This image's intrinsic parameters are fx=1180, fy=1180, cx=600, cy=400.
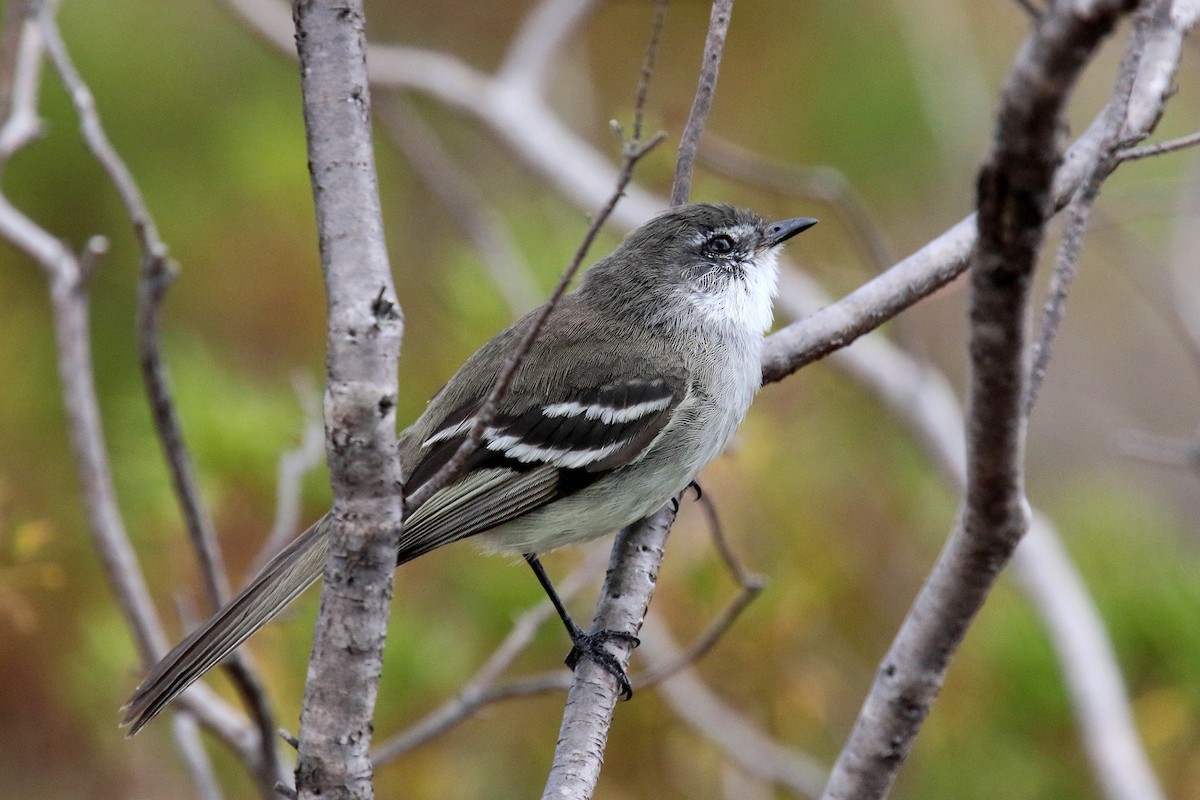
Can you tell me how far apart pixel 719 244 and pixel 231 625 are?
2194mm

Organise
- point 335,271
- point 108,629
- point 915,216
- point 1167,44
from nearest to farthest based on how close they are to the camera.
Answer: point 335,271 < point 1167,44 < point 108,629 < point 915,216

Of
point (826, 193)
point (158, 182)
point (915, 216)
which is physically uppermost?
point (915, 216)

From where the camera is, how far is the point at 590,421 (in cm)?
360

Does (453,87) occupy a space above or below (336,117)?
above

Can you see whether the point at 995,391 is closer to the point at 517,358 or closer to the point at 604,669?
the point at 517,358

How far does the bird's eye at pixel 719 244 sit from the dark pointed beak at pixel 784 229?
0.50 feet

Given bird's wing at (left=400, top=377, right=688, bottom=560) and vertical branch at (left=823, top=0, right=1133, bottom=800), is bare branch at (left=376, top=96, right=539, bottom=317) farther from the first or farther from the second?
vertical branch at (left=823, top=0, right=1133, bottom=800)

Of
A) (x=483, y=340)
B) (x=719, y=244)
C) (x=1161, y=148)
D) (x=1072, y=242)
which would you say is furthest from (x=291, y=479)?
(x=1161, y=148)

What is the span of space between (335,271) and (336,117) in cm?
25

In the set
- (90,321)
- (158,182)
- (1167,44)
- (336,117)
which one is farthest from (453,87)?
(336,117)

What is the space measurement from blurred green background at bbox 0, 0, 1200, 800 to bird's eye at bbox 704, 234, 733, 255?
566 mm

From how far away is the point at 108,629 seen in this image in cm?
436

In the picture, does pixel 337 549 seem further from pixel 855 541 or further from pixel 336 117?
pixel 855 541

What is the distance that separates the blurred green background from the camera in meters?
4.43
